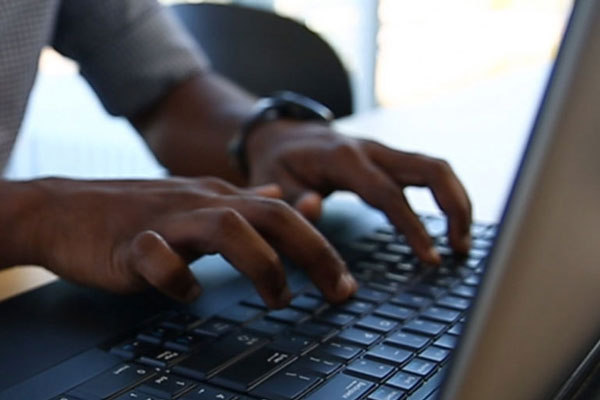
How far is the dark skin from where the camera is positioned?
0.54 metres

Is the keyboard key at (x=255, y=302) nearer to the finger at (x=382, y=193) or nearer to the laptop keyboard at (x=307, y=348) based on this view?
the laptop keyboard at (x=307, y=348)

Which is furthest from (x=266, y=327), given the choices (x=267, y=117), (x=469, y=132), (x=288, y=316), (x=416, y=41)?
(x=416, y=41)

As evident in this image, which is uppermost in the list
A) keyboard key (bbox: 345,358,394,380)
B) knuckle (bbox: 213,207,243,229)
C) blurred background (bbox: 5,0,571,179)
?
knuckle (bbox: 213,207,243,229)

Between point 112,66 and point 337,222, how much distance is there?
395 mm

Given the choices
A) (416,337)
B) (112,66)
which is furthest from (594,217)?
(112,66)

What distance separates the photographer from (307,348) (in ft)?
1.58

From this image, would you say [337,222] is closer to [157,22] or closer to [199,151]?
[199,151]

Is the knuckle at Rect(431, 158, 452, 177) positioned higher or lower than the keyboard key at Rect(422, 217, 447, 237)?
higher

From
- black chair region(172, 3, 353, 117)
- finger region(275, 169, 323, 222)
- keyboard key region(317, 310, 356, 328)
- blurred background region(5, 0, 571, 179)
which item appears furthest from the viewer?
blurred background region(5, 0, 571, 179)

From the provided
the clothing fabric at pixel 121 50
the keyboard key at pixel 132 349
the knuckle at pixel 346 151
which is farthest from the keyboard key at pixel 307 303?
the clothing fabric at pixel 121 50

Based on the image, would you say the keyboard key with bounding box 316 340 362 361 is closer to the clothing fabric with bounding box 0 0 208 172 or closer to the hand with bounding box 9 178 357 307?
the hand with bounding box 9 178 357 307

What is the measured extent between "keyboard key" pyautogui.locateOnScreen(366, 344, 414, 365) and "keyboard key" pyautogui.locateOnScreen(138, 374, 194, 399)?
0.32ft

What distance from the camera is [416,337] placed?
499 mm

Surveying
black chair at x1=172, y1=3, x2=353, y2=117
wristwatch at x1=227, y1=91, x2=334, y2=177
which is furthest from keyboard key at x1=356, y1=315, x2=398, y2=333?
black chair at x1=172, y1=3, x2=353, y2=117
